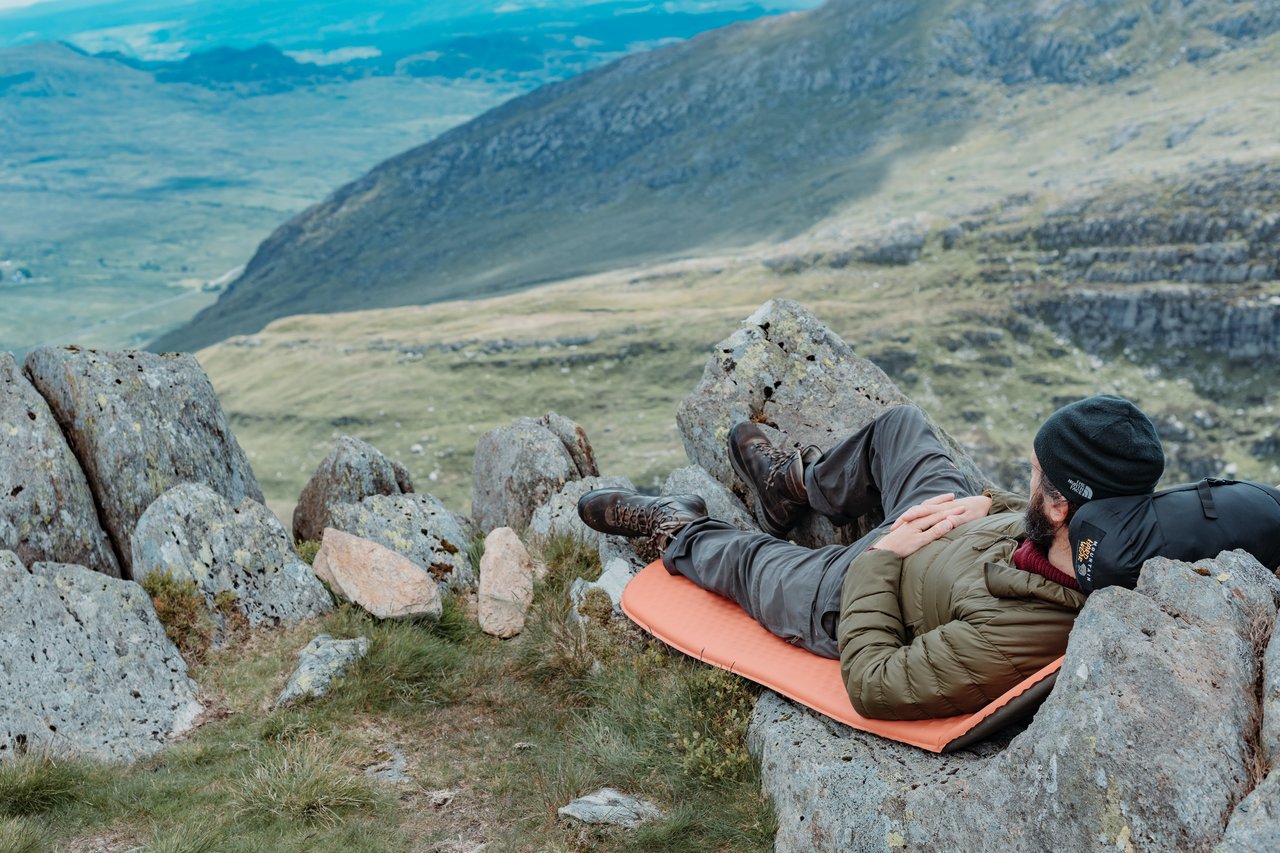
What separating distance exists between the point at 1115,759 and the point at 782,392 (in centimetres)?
872

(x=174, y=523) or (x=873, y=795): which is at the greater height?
(x=174, y=523)

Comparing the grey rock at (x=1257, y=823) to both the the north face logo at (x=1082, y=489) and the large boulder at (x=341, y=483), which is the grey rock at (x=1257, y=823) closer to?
the the north face logo at (x=1082, y=489)

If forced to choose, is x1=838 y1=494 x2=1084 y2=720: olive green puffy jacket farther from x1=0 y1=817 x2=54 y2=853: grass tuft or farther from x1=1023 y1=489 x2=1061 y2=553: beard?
x1=0 y1=817 x2=54 y2=853: grass tuft

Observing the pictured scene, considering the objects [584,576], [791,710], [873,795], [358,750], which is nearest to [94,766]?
[358,750]

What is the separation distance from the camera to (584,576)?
1195 cm

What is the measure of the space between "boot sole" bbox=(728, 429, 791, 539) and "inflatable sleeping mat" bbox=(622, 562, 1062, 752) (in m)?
1.85

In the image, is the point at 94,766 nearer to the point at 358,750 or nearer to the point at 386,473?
the point at 358,750

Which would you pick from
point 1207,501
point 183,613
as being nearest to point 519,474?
point 183,613

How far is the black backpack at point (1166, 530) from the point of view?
683 centimetres

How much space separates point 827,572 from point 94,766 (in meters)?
6.76

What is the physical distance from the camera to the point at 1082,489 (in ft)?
22.8

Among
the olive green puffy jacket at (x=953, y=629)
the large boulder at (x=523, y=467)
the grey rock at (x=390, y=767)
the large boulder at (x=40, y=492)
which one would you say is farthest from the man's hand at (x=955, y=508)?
the large boulder at (x=40, y=492)

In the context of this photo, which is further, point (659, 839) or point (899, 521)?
point (899, 521)

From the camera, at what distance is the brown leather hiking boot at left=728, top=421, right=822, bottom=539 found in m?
11.5
